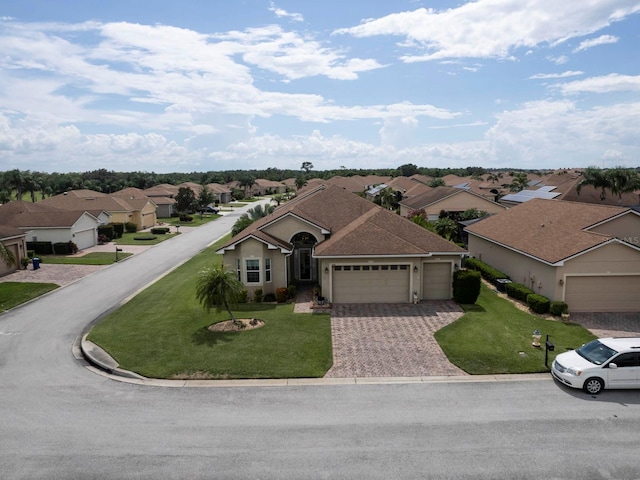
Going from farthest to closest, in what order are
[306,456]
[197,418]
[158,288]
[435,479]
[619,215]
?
[158,288]
[619,215]
[197,418]
[306,456]
[435,479]

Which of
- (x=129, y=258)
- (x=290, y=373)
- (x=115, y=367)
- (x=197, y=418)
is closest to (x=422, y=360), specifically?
(x=290, y=373)

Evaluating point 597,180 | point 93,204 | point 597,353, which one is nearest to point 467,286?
point 597,353

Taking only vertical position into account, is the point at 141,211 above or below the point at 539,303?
above

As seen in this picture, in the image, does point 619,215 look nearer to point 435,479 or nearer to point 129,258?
point 435,479

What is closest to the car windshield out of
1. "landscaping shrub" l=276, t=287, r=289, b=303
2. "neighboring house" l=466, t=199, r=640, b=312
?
"neighboring house" l=466, t=199, r=640, b=312

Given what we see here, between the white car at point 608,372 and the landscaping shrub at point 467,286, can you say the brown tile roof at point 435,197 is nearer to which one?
the landscaping shrub at point 467,286

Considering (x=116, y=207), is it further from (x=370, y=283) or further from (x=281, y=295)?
(x=370, y=283)
